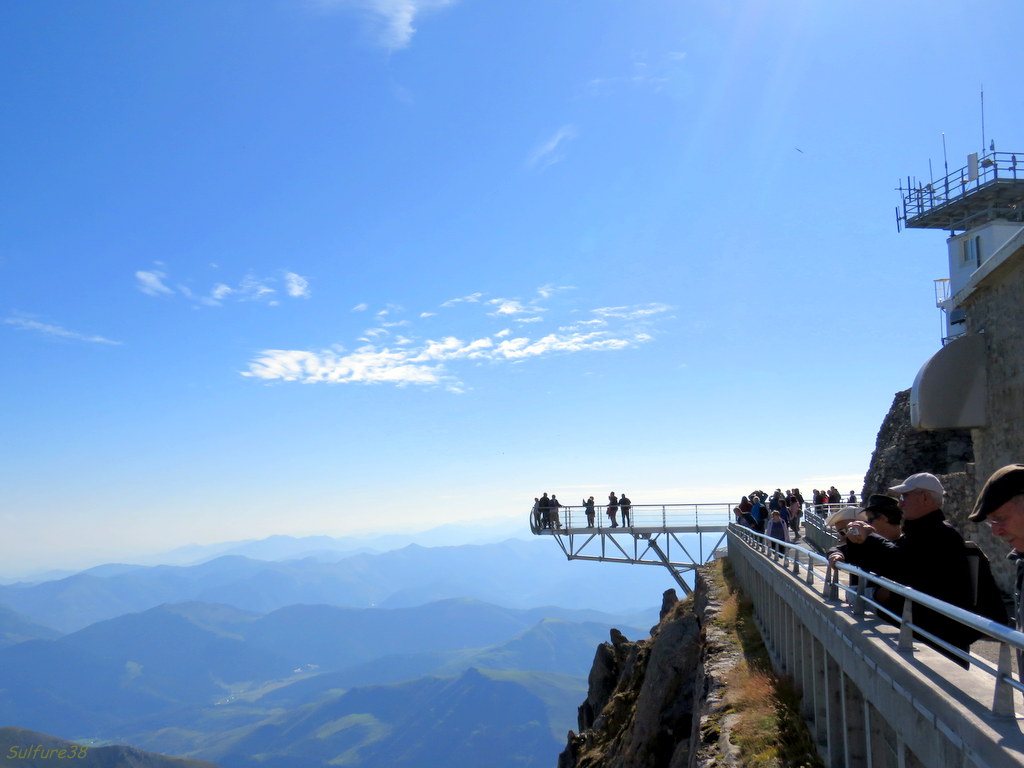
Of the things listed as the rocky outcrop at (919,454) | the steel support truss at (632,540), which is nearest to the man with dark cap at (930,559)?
the rocky outcrop at (919,454)

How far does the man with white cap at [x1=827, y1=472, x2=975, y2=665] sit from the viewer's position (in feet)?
15.5

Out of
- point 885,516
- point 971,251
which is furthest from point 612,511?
point 885,516

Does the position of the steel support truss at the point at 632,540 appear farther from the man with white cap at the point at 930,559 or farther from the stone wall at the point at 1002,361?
the man with white cap at the point at 930,559

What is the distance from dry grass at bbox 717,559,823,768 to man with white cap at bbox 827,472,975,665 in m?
2.37

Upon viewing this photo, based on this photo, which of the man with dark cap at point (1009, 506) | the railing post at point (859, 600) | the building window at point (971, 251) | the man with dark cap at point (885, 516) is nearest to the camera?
the man with dark cap at point (1009, 506)

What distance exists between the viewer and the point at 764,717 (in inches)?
330

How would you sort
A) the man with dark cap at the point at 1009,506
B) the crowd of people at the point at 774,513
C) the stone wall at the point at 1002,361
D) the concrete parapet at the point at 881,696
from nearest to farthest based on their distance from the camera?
the concrete parapet at the point at 881,696 < the man with dark cap at the point at 1009,506 < the stone wall at the point at 1002,361 < the crowd of people at the point at 774,513

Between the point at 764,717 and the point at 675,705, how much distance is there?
5707 mm

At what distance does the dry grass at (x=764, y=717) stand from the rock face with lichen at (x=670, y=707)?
268 mm

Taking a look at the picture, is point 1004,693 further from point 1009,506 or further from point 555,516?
point 555,516

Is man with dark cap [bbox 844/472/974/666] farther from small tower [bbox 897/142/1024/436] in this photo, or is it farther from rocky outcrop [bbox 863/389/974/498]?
rocky outcrop [bbox 863/389/974/498]

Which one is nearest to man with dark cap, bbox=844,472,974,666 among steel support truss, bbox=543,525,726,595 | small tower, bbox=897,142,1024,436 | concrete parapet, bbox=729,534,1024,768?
concrete parapet, bbox=729,534,1024,768

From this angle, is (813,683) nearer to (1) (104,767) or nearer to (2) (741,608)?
(2) (741,608)

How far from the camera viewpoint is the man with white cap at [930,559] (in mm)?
4727
